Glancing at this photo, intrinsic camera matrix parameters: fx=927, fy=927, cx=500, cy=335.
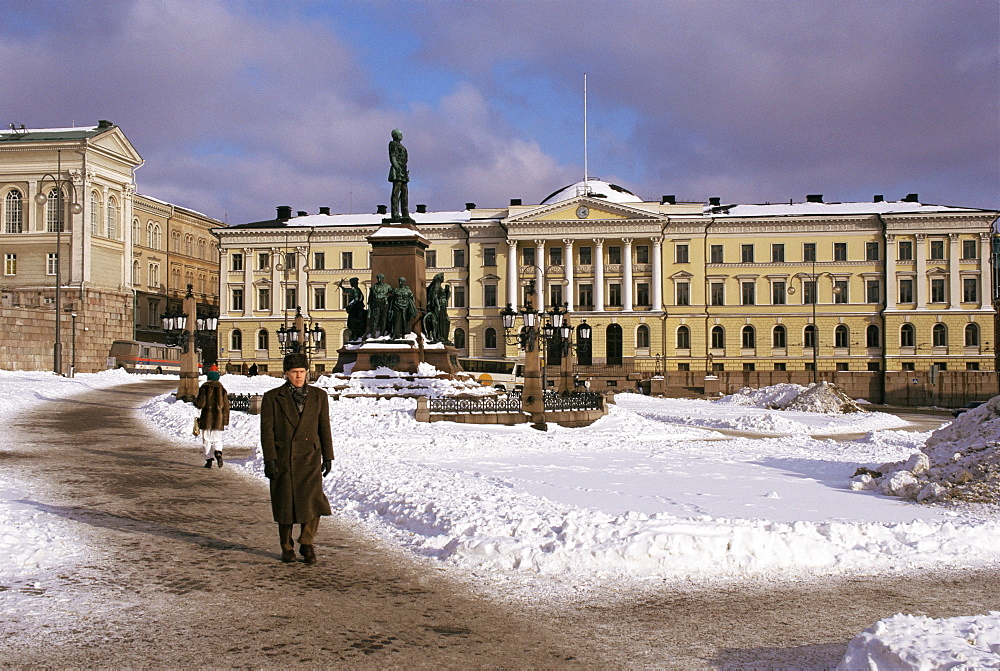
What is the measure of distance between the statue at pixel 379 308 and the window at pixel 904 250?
61586 millimetres

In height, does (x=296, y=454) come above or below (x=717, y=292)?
below

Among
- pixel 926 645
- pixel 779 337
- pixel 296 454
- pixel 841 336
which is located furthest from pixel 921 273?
pixel 926 645

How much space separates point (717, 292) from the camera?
265 ft

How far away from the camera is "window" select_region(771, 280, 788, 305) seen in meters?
80.4

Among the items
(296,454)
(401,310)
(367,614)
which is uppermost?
(401,310)

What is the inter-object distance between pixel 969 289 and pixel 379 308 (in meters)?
65.0

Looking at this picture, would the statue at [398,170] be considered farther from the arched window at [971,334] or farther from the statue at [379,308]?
the arched window at [971,334]

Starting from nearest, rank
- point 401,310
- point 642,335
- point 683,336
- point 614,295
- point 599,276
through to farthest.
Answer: point 401,310 < point 642,335 < point 599,276 < point 683,336 < point 614,295

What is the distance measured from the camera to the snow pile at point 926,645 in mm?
4908

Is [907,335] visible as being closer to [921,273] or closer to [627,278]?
[921,273]

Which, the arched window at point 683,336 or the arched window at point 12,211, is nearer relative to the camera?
the arched window at point 12,211

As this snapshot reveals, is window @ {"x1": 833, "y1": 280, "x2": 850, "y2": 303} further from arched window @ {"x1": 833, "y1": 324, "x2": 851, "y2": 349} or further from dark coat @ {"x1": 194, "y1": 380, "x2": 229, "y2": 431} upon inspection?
dark coat @ {"x1": 194, "y1": 380, "x2": 229, "y2": 431}

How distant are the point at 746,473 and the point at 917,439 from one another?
37.9 feet

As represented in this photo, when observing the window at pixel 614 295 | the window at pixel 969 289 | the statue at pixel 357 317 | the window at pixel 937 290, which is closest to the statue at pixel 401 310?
the statue at pixel 357 317
